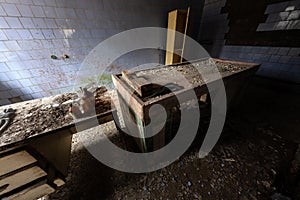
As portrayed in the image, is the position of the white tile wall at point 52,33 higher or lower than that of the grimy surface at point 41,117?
higher

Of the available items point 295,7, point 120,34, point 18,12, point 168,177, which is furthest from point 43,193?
point 295,7

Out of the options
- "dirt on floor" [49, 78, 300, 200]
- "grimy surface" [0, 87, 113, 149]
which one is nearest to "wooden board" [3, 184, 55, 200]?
"dirt on floor" [49, 78, 300, 200]

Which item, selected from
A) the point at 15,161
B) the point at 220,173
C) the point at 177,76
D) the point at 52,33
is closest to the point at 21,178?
the point at 15,161

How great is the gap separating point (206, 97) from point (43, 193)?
199 cm

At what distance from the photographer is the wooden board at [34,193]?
0.90 meters

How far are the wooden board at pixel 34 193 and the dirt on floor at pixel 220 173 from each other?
119 mm

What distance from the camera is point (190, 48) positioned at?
3.08 meters

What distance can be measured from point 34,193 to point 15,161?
371 millimetres

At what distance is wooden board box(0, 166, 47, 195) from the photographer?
33.0 inches

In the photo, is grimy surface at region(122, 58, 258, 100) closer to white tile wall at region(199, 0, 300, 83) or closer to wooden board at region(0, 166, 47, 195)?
wooden board at region(0, 166, 47, 195)

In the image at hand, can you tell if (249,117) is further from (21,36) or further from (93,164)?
(21,36)

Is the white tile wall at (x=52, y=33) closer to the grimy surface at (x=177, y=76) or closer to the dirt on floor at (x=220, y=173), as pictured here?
the dirt on floor at (x=220, y=173)

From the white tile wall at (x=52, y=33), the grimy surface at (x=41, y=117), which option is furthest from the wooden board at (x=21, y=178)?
the white tile wall at (x=52, y=33)

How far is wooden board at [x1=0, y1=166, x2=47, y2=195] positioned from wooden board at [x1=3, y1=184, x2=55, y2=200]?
6cm
